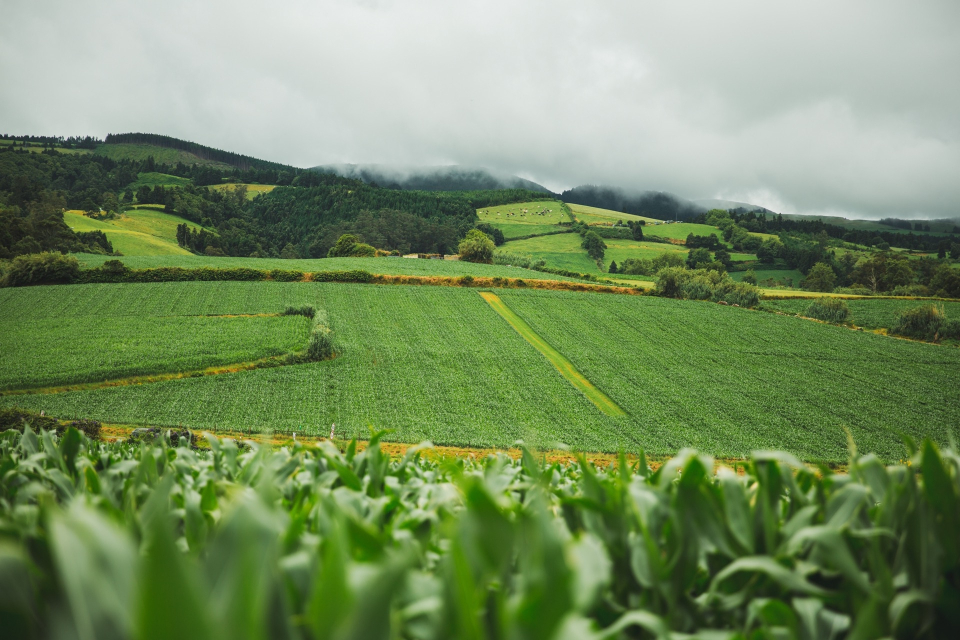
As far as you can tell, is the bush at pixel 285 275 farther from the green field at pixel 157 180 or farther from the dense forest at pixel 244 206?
the green field at pixel 157 180

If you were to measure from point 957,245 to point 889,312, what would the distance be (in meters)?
83.8

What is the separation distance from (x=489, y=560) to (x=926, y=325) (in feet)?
200

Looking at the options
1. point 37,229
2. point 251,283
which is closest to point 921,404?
point 251,283

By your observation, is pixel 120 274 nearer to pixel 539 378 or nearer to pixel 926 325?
pixel 539 378

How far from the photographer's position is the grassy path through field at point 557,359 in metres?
29.4

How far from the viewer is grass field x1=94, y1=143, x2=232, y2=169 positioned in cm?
17350

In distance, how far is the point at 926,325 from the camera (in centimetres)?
4562

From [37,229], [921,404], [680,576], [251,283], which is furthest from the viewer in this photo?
[37,229]

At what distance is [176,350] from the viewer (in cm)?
3073

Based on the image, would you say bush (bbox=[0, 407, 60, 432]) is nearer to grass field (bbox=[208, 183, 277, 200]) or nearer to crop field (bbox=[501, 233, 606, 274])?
crop field (bbox=[501, 233, 606, 274])

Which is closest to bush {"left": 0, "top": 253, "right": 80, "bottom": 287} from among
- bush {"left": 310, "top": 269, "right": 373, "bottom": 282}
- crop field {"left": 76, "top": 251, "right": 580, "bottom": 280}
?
crop field {"left": 76, "top": 251, "right": 580, "bottom": 280}

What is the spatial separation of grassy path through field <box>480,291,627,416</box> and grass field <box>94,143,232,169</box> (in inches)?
7058

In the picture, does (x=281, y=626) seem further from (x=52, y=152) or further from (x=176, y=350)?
(x=52, y=152)

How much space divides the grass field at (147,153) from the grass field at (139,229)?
276ft
